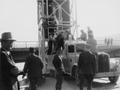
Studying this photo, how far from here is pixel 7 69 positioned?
12.6 feet

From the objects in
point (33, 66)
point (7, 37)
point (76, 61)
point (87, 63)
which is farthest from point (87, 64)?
point (7, 37)

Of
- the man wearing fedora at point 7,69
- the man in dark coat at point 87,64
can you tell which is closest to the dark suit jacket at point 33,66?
the man in dark coat at point 87,64

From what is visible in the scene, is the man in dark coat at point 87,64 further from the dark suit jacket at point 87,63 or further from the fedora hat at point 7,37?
the fedora hat at point 7,37

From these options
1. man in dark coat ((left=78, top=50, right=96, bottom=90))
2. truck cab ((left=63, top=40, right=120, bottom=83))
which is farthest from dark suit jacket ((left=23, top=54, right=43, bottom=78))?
truck cab ((left=63, top=40, right=120, bottom=83))

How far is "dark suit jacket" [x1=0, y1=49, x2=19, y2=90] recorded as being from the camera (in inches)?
150

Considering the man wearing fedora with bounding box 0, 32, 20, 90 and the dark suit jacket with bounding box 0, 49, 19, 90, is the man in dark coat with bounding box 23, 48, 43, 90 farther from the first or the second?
the dark suit jacket with bounding box 0, 49, 19, 90

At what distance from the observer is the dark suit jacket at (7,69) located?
381 cm

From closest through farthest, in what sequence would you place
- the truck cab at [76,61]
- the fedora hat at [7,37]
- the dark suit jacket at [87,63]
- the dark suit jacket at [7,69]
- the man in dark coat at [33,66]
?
the dark suit jacket at [7,69] → the fedora hat at [7,37] → the man in dark coat at [33,66] → the dark suit jacket at [87,63] → the truck cab at [76,61]

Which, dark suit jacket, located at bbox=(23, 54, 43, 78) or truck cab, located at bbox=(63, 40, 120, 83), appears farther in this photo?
truck cab, located at bbox=(63, 40, 120, 83)

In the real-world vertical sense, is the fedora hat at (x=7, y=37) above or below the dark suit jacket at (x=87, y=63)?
above

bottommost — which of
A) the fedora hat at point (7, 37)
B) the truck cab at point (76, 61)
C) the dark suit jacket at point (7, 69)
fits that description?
the truck cab at point (76, 61)

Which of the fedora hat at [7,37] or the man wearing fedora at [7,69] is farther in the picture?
the fedora hat at [7,37]

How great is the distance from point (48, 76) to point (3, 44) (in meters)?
9.59

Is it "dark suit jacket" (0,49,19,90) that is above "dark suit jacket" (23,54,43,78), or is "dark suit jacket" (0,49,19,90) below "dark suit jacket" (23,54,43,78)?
above
